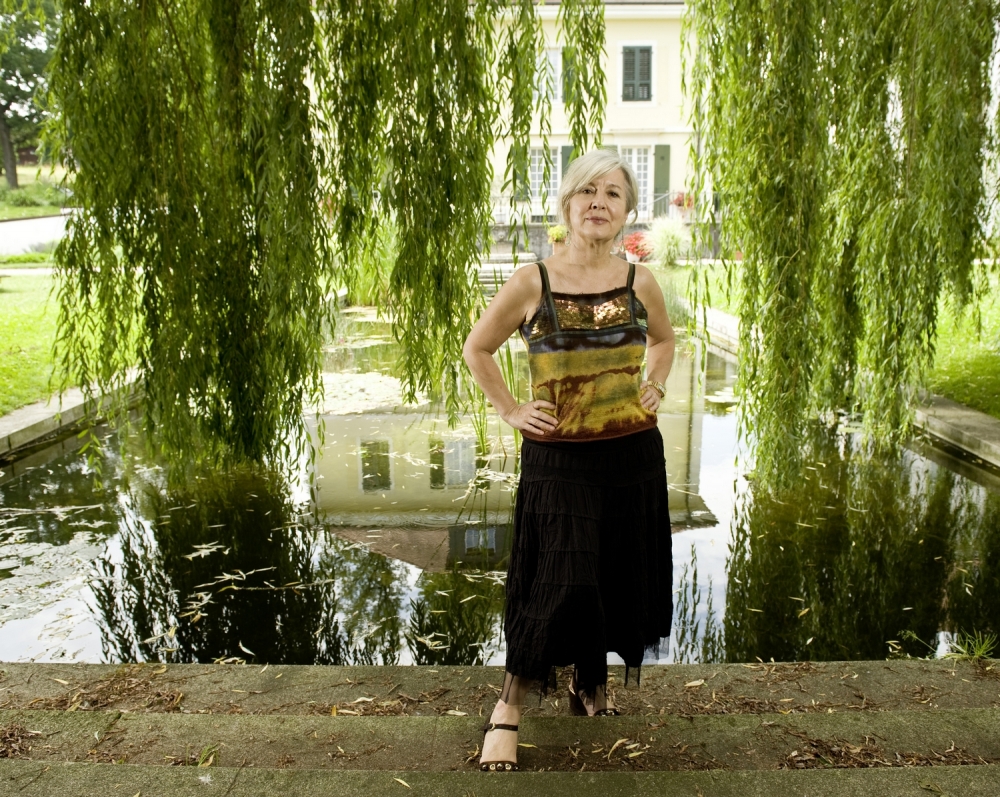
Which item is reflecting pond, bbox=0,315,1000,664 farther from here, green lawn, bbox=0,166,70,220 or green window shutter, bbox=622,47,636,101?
green window shutter, bbox=622,47,636,101

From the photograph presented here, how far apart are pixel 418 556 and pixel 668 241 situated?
12.4 meters

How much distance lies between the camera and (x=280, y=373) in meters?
3.86

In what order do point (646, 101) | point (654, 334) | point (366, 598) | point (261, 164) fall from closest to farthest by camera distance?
point (654, 334) → point (261, 164) → point (366, 598) → point (646, 101)

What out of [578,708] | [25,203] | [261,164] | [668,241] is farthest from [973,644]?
[25,203]

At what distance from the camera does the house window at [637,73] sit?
74.6 ft

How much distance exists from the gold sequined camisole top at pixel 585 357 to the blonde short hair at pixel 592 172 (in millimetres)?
213

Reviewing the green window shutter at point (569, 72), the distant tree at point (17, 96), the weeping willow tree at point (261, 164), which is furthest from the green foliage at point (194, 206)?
the distant tree at point (17, 96)

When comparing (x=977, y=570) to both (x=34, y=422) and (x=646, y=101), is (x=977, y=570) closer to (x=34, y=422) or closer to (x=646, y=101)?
(x=34, y=422)

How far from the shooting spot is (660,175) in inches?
947

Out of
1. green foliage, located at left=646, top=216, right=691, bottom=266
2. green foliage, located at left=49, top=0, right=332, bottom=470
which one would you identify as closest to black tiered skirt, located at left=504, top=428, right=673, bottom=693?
green foliage, located at left=49, top=0, right=332, bottom=470

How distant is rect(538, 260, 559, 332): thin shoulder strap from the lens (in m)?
2.31

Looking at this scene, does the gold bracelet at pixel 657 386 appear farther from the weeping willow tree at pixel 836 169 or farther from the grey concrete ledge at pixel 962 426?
the grey concrete ledge at pixel 962 426

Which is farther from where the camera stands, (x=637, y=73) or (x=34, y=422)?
(x=637, y=73)

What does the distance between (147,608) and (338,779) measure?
7.59 feet
